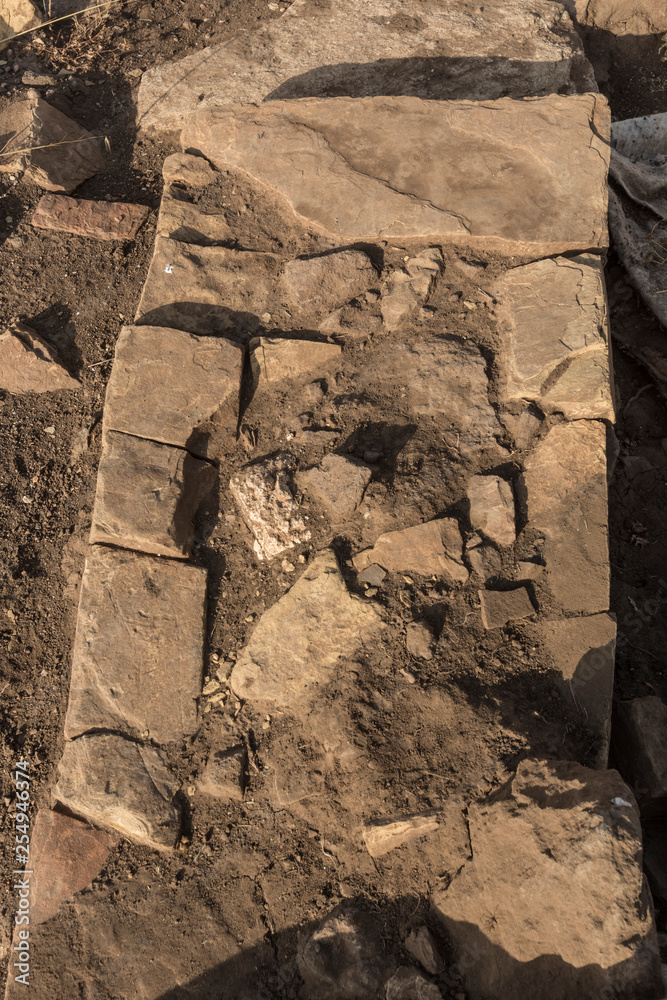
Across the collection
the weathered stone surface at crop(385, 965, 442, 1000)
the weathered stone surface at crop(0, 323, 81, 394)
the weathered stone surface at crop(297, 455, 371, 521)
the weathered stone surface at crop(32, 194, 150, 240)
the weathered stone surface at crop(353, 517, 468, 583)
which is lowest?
the weathered stone surface at crop(385, 965, 442, 1000)

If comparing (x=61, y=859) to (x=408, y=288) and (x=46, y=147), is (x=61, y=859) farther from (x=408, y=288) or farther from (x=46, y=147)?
(x=46, y=147)

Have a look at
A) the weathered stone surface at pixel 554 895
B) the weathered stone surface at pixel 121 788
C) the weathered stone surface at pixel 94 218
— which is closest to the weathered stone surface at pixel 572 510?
the weathered stone surface at pixel 554 895

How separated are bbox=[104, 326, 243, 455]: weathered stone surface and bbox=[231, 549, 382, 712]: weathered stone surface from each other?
0.74 m

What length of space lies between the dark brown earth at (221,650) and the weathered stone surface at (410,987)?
6 centimetres

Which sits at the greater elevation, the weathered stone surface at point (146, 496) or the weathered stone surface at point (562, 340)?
the weathered stone surface at point (562, 340)

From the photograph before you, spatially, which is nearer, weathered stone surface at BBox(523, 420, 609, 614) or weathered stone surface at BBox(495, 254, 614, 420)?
weathered stone surface at BBox(523, 420, 609, 614)

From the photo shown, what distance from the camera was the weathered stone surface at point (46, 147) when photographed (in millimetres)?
3248

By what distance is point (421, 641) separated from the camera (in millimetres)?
2164

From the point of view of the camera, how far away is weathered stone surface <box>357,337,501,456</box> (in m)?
2.44

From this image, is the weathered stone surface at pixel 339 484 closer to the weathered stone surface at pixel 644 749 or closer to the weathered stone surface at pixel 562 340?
the weathered stone surface at pixel 562 340

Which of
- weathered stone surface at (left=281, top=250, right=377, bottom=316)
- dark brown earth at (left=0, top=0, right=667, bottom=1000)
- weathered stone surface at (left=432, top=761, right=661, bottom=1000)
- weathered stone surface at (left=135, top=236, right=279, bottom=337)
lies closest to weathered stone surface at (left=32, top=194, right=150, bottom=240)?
dark brown earth at (left=0, top=0, right=667, bottom=1000)

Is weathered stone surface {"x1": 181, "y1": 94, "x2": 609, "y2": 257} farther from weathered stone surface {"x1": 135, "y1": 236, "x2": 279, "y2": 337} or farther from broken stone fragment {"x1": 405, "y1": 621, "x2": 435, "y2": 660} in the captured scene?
broken stone fragment {"x1": 405, "y1": 621, "x2": 435, "y2": 660}

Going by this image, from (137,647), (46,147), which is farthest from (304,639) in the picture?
(46,147)

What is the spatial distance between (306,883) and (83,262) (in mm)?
2894
